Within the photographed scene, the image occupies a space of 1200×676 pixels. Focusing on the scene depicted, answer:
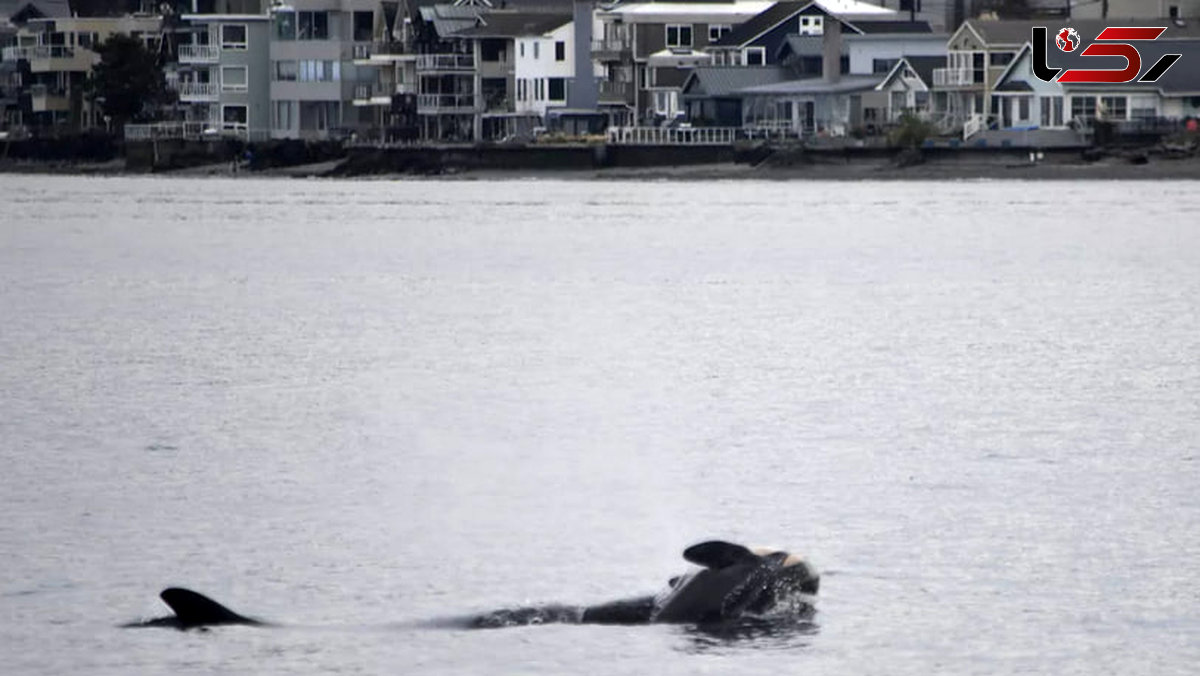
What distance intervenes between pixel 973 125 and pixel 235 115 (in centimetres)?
5166

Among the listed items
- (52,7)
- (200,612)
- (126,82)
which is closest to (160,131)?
(126,82)

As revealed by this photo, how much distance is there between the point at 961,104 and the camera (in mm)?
119500

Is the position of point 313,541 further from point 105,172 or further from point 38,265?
point 105,172

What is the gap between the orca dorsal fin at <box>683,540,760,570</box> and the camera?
52.7 feet

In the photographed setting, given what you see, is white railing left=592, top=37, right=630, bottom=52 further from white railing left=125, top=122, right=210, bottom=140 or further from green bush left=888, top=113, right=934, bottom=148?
white railing left=125, top=122, right=210, bottom=140

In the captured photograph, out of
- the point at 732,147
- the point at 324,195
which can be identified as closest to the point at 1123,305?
the point at 732,147

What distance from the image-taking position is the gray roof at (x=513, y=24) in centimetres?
13400

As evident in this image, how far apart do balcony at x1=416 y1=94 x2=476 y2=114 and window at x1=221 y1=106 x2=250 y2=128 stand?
1473cm

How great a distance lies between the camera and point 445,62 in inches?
5374

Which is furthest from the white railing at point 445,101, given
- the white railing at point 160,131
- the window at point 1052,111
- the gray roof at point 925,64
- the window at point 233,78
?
the window at point 1052,111

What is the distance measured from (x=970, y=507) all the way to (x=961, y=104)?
3894 inches

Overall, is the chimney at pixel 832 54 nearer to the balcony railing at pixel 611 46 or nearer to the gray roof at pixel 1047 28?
the gray roof at pixel 1047 28

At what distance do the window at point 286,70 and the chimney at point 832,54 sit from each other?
34357 millimetres

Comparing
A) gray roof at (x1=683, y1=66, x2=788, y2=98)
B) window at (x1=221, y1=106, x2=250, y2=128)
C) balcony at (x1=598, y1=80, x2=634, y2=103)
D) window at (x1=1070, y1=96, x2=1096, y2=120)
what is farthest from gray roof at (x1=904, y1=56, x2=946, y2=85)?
window at (x1=221, y1=106, x2=250, y2=128)
